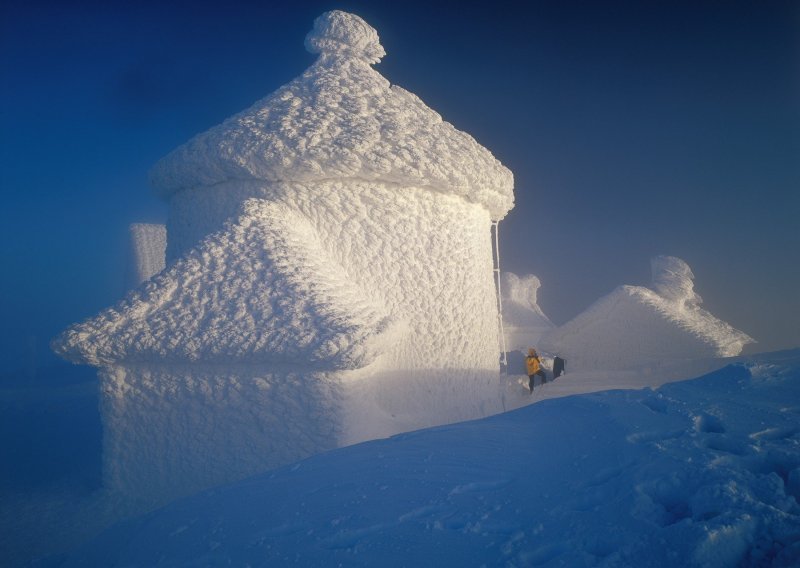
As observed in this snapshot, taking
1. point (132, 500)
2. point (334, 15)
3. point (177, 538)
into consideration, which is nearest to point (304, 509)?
point (177, 538)

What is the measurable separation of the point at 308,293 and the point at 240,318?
1.88 feet

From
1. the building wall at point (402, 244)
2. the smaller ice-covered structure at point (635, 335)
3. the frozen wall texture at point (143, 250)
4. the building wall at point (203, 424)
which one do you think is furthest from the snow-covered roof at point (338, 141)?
the frozen wall texture at point (143, 250)

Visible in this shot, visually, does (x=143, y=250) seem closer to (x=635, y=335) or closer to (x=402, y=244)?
(x=402, y=244)

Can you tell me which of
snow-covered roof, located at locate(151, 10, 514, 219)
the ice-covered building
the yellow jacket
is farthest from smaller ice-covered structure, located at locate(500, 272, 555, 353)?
snow-covered roof, located at locate(151, 10, 514, 219)

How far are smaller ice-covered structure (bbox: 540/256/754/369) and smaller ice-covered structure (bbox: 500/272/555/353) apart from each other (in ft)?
8.94

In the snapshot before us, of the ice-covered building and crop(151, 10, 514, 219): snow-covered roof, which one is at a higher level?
crop(151, 10, 514, 219): snow-covered roof

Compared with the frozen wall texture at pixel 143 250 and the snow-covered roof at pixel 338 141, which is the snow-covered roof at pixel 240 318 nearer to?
the snow-covered roof at pixel 338 141

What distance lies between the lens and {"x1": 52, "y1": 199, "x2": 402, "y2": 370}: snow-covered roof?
340 cm

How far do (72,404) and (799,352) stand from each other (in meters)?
10.7

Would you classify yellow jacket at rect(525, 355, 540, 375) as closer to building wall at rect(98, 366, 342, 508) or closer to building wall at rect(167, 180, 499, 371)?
building wall at rect(167, 180, 499, 371)

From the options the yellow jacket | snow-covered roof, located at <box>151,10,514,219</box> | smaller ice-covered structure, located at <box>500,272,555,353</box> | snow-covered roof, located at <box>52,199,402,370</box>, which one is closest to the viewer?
snow-covered roof, located at <box>52,199,402,370</box>

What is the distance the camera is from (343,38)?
Answer: 18.3 ft

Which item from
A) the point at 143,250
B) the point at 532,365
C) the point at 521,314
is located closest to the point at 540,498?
the point at 532,365

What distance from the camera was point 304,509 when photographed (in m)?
1.73
